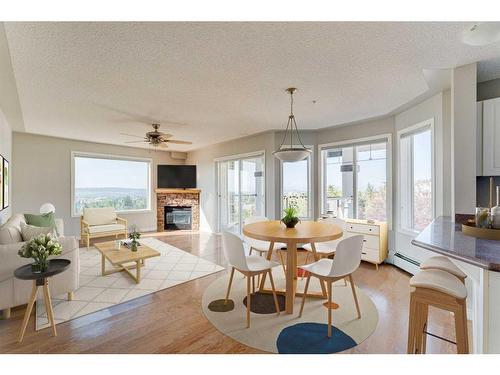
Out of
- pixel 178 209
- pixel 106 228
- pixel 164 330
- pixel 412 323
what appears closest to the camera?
pixel 412 323

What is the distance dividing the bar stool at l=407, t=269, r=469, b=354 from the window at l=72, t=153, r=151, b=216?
22.1ft

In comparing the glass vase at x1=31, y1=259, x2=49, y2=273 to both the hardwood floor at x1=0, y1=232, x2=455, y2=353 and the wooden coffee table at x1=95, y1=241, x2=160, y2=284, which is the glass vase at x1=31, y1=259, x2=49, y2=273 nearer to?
the hardwood floor at x1=0, y1=232, x2=455, y2=353

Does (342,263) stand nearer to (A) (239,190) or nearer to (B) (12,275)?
(B) (12,275)

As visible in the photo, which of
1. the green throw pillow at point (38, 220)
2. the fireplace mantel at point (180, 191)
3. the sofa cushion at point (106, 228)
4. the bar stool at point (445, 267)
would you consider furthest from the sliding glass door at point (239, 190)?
the bar stool at point (445, 267)

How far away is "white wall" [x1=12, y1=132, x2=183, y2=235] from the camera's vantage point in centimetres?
496

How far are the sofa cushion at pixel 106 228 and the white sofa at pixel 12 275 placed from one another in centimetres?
247

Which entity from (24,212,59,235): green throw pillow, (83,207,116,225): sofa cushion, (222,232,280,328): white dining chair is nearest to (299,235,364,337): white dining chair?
(222,232,280,328): white dining chair

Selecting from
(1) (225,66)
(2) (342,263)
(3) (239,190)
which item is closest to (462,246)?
(2) (342,263)

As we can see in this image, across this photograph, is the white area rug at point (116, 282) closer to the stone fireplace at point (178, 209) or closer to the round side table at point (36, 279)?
the round side table at point (36, 279)

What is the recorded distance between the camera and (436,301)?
1.29 m

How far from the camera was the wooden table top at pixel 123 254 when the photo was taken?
292 cm

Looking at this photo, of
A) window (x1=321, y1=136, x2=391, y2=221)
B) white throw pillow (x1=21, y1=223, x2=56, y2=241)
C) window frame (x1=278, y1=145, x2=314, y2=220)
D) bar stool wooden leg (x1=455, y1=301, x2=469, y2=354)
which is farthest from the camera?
window frame (x1=278, y1=145, x2=314, y2=220)

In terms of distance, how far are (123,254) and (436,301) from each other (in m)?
3.31
